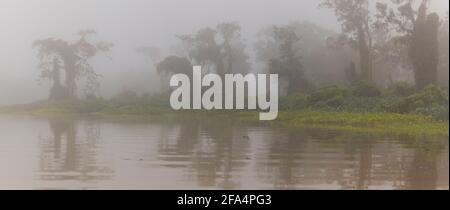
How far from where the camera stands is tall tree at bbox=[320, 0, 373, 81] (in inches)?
1345

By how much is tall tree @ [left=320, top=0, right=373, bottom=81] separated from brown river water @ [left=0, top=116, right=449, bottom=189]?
16367 millimetres

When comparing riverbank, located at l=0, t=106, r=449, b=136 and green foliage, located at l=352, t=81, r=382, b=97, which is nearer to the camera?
riverbank, located at l=0, t=106, r=449, b=136

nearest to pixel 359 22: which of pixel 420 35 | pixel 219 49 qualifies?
pixel 420 35

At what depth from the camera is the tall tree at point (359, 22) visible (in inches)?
1345

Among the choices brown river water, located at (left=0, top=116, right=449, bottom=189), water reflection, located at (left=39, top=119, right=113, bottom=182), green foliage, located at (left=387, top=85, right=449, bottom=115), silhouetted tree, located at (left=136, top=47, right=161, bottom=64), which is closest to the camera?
brown river water, located at (left=0, top=116, right=449, bottom=189)

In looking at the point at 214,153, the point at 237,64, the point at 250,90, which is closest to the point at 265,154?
the point at 214,153

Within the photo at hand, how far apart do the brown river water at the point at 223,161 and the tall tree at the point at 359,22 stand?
1637cm

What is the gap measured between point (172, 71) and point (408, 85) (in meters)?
14.1

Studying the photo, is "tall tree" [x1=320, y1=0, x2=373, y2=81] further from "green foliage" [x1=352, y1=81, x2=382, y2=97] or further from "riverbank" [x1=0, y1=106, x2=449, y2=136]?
"riverbank" [x1=0, y1=106, x2=449, y2=136]

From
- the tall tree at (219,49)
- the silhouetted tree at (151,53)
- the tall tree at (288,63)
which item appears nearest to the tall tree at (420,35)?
the tall tree at (288,63)

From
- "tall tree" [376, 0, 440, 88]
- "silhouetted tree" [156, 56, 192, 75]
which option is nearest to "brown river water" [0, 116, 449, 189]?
"tall tree" [376, 0, 440, 88]

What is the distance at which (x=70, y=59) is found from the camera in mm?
36281

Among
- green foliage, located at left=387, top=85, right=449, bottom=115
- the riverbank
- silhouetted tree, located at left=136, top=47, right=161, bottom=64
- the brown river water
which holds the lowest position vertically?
the brown river water
